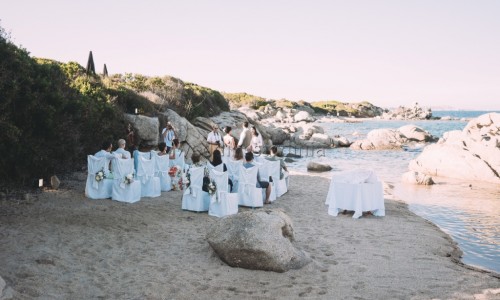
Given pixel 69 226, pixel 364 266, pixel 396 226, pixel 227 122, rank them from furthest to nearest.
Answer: pixel 227 122 < pixel 396 226 < pixel 69 226 < pixel 364 266

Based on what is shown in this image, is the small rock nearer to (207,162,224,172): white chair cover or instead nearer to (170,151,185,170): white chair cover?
(170,151,185,170): white chair cover

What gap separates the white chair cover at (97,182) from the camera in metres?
11.6

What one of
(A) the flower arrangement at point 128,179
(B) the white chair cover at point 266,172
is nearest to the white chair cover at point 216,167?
(B) the white chair cover at point 266,172

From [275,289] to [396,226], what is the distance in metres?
5.39

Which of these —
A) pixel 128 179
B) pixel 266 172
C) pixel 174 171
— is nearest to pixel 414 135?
pixel 266 172

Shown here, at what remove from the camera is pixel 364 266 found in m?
7.20

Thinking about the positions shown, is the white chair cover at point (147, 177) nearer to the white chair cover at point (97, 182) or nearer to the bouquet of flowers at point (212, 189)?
the white chair cover at point (97, 182)

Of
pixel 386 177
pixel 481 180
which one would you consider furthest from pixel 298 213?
pixel 481 180

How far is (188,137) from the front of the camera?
74.4 ft

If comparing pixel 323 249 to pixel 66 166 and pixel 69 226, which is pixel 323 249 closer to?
pixel 69 226

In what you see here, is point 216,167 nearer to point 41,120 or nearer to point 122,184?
point 122,184

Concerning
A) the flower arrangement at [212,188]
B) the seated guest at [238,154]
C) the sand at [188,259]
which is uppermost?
the seated guest at [238,154]

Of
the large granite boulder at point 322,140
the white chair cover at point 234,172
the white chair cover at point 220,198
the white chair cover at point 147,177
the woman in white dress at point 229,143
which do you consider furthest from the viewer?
the large granite boulder at point 322,140

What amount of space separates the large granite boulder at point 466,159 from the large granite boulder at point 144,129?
14.9m
